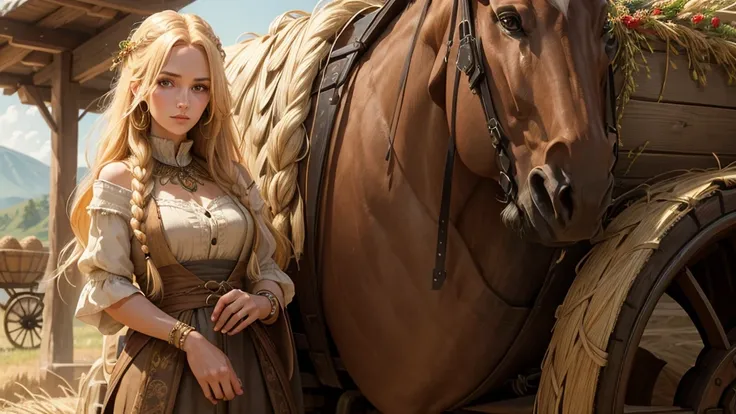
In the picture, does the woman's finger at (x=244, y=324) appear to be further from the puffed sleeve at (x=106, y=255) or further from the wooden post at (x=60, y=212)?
the wooden post at (x=60, y=212)

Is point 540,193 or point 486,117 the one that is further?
point 486,117

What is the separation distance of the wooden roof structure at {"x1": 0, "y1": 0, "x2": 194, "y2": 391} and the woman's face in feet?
9.78

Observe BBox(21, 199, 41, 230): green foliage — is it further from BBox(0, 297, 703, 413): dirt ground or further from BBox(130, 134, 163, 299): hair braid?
BBox(130, 134, 163, 299): hair braid

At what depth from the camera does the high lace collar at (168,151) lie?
6.09ft

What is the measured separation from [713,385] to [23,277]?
21.0ft

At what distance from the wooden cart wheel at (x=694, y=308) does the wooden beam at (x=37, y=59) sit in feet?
15.1

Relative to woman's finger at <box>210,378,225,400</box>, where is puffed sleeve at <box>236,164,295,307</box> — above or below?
above

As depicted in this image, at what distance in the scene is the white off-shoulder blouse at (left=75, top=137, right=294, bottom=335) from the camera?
1663mm

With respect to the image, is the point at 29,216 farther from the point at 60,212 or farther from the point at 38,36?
the point at 38,36

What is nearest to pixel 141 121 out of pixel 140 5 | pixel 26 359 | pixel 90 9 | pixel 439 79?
pixel 439 79

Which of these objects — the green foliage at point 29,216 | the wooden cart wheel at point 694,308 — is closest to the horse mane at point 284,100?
the wooden cart wheel at point 694,308

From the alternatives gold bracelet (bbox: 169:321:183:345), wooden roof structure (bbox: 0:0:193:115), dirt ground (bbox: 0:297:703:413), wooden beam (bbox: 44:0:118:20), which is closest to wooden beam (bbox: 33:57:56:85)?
wooden roof structure (bbox: 0:0:193:115)

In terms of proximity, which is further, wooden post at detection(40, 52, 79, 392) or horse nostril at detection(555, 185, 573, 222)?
wooden post at detection(40, 52, 79, 392)

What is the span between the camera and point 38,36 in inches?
196
